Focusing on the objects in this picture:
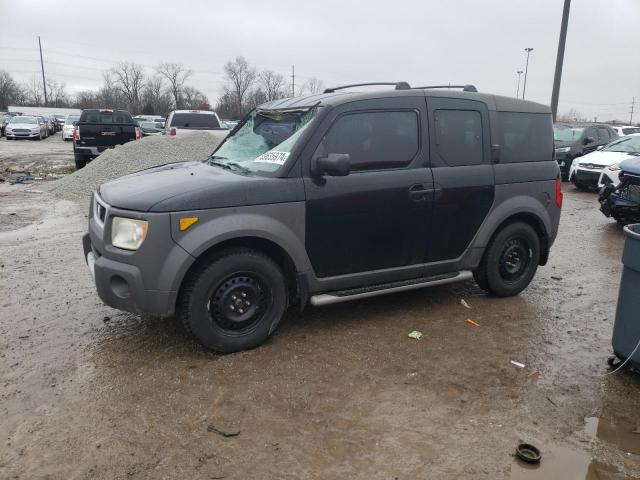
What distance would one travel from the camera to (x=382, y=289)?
4.73 m

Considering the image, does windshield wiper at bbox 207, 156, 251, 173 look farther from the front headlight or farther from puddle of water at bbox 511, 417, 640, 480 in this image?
puddle of water at bbox 511, 417, 640, 480

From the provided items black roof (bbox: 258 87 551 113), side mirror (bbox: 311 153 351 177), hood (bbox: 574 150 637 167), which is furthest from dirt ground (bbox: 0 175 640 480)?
hood (bbox: 574 150 637 167)

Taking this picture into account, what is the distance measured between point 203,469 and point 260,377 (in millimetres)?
1044

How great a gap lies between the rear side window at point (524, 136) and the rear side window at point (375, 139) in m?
1.11

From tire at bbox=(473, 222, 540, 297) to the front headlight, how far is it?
11.0 ft

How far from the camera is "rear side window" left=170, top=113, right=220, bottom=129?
53.8ft

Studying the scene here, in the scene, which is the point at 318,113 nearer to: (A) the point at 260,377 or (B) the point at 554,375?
(A) the point at 260,377

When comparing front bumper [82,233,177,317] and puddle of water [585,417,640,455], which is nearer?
puddle of water [585,417,640,455]

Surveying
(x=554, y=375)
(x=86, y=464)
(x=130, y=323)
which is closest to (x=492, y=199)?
(x=554, y=375)

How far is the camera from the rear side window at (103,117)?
17328 mm

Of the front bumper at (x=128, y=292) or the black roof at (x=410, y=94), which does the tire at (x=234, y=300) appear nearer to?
the front bumper at (x=128, y=292)

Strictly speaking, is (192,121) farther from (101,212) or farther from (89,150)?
(101,212)

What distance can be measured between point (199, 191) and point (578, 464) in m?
3.01

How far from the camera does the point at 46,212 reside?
10234 mm
